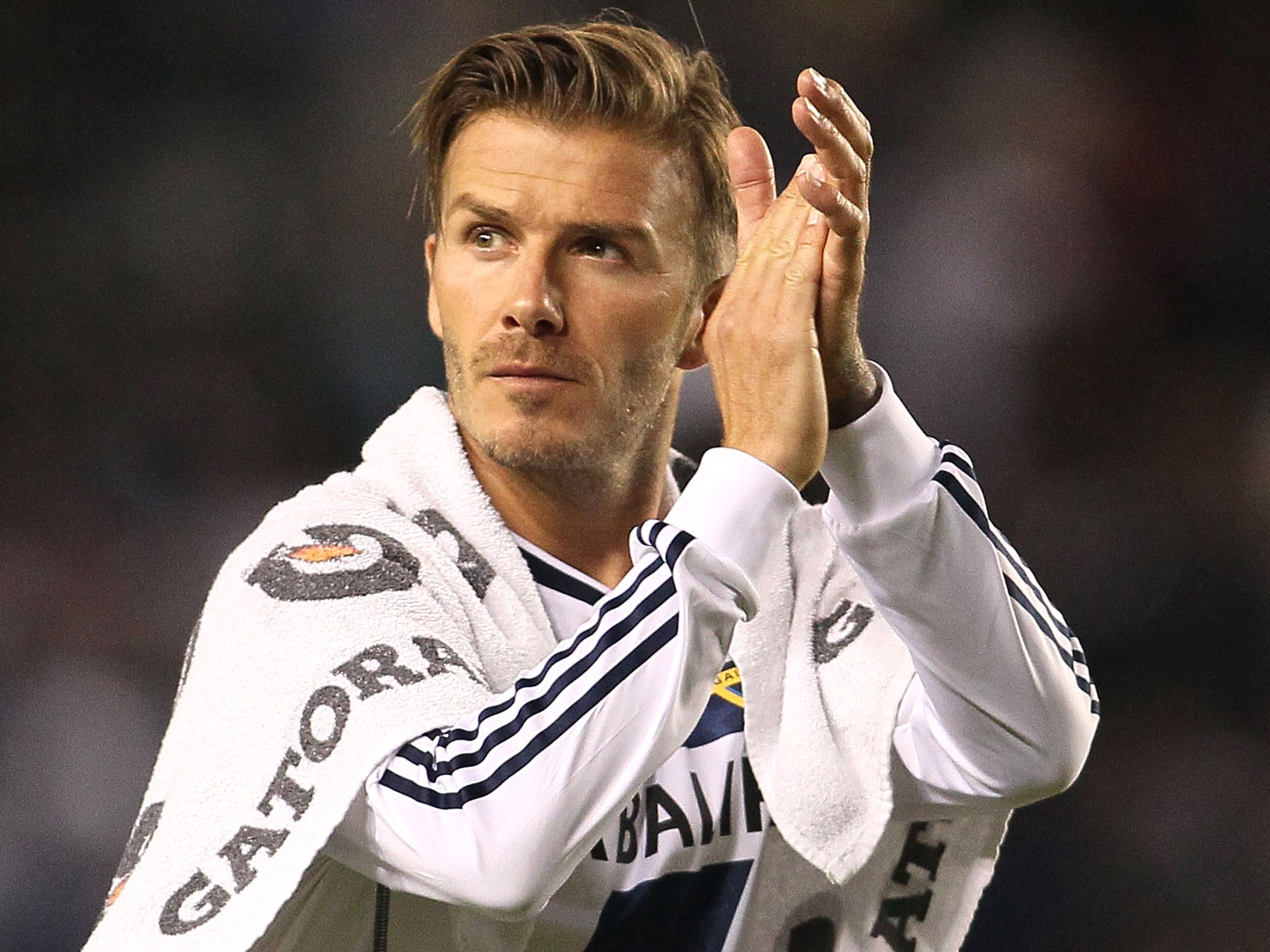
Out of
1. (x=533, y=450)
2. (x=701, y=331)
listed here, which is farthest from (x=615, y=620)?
(x=701, y=331)

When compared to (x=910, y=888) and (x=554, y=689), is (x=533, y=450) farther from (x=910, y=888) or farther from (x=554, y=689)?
(x=910, y=888)

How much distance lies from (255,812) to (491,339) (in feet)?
1.50

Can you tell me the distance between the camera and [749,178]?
1323 mm

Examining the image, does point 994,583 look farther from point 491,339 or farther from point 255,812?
point 255,812

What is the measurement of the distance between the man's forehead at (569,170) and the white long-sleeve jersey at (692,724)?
1.05ft

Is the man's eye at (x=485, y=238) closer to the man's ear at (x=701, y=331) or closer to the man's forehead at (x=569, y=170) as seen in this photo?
the man's forehead at (x=569, y=170)

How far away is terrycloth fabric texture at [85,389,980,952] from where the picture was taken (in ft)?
3.75

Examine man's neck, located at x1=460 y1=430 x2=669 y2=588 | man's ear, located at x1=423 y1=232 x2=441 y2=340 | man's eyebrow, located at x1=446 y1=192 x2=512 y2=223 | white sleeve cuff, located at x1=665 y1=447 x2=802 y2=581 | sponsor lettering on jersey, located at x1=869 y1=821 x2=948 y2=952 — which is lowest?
sponsor lettering on jersey, located at x1=869 y1=821 x2=948 y2=952

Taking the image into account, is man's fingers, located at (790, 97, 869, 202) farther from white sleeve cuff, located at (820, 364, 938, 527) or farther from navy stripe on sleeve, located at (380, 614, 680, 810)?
navy stripe on sleeve, located at (380, 614, 680, 810)

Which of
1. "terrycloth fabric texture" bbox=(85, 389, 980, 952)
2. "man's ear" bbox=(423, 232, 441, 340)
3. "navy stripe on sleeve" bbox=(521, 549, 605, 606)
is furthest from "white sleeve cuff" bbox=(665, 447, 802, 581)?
"man's ear" bbox=(423, 232, 441, 340)

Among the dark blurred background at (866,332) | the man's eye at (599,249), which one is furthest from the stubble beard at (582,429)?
the dark blurred background at (866,332)

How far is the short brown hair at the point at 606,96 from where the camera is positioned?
4.78 ft

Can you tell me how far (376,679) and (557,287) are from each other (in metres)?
0.41

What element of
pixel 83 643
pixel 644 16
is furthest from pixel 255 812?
pixel 644 16
